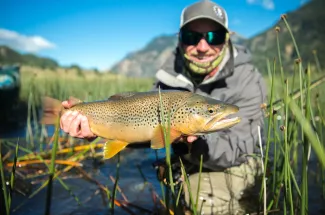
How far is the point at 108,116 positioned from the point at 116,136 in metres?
0.19

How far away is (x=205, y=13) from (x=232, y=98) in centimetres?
113

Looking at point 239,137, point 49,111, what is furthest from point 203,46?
point 49,111

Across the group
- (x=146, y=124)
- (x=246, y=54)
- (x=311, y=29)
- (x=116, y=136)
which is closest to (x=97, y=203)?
(x=116, y=136)

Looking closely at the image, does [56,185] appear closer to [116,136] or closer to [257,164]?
[116,136]

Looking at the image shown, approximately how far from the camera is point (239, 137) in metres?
3.25

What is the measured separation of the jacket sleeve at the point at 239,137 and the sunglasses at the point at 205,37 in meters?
0.60

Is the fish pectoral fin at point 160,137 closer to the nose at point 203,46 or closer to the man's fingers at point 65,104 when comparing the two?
the man's fingers at point 65,104

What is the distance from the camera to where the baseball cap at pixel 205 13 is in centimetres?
352

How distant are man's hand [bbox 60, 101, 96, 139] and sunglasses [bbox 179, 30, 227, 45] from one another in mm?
1848

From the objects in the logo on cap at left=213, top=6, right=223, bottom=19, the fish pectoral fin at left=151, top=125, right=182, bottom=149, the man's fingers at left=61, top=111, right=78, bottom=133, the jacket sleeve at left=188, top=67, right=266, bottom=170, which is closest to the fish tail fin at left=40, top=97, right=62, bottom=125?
the man's fingers at left=61, top=111, right=78, bottom=133

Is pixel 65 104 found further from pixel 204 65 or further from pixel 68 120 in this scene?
pixel 204 65

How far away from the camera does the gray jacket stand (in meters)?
3.00

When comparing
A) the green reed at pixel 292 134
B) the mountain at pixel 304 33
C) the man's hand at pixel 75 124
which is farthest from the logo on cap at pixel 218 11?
the mountain at pixel 304 33

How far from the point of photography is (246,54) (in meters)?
4.00
